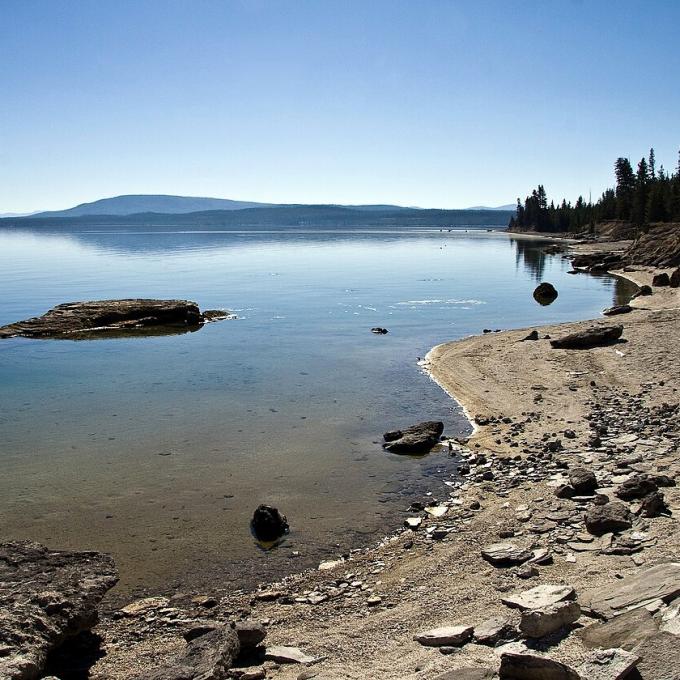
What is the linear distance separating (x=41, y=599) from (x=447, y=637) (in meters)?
5.69

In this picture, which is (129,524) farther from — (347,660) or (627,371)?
(627,371)

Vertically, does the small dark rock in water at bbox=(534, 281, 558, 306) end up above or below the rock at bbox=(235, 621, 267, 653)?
above

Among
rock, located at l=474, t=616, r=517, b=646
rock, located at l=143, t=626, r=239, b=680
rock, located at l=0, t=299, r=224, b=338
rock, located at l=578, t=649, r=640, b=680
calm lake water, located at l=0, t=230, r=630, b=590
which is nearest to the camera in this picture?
rock, located at l=578, t=649, r=640, b=680

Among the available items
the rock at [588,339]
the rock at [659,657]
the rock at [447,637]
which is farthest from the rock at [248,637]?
the rock at [588,339]

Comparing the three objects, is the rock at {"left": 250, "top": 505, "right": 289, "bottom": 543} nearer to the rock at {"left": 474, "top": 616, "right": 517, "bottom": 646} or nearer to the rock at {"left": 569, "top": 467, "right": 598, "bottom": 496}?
the rock at {"left": 569, "top": 467, "right": 598, "bottom": 496}

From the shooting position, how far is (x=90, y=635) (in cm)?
1075

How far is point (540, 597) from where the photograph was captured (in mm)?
9883

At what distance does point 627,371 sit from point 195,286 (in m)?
56.1

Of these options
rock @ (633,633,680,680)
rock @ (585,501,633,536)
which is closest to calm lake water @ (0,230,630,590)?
rock @ (585,501,633,536)

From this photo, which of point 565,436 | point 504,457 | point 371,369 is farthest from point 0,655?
point 371,369

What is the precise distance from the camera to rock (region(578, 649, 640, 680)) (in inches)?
288

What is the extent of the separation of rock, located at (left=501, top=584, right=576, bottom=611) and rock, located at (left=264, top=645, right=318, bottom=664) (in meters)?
2.96

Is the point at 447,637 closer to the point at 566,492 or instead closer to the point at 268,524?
the point at 268,524

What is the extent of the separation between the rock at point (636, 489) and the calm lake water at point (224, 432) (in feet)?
15.9
